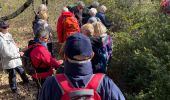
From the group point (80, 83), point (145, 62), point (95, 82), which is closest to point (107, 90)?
point (95, 82)

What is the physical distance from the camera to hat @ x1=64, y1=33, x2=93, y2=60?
3.06 m

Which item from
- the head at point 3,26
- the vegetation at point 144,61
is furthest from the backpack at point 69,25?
the head at point 3,26

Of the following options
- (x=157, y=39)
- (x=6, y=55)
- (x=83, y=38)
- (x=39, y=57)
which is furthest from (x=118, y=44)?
(x=83, y=38)

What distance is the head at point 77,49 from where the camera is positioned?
120 inches

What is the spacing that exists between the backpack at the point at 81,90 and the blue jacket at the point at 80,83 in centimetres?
3

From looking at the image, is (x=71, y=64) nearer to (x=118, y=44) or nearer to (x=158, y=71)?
(x=158, y=71)

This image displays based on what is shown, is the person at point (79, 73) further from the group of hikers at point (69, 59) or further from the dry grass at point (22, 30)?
the dry grass at point (22, 30)

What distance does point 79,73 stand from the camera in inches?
121

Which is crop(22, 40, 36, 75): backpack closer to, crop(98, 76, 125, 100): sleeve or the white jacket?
the white jacket

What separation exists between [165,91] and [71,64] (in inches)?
96.7

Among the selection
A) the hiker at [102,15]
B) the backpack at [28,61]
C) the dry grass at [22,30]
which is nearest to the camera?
the backpack at [28,61]

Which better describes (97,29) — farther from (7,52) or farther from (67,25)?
(7,52)

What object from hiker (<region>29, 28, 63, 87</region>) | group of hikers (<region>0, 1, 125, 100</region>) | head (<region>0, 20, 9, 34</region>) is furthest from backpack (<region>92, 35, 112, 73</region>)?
head (<region>0, 20, 9, 34</region>)

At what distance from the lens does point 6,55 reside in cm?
767
